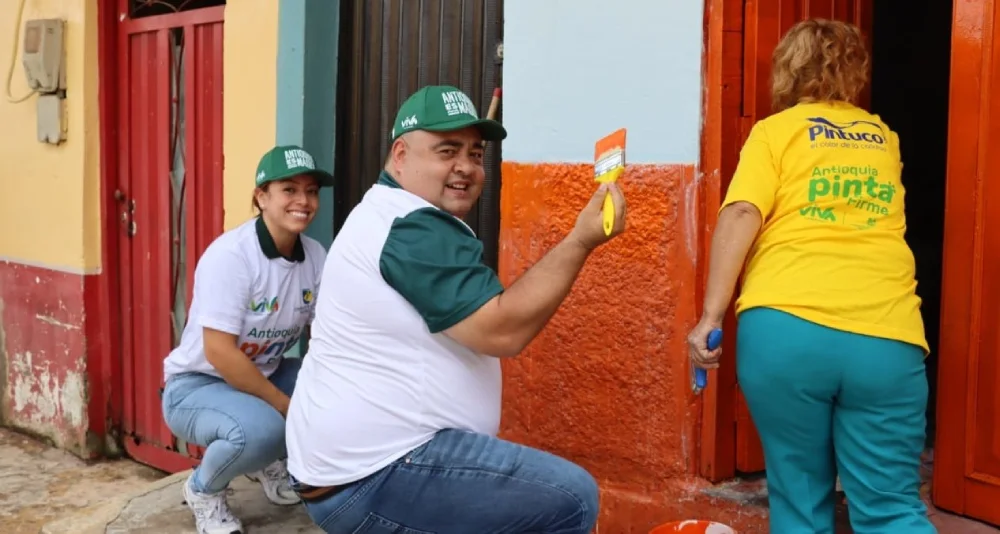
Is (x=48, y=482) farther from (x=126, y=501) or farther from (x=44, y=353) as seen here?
(x=126, y=501)

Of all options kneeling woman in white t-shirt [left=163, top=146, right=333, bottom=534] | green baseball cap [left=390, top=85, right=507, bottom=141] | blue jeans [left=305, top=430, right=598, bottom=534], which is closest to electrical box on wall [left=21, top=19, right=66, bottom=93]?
kneeling woman in white t-shirt [left=163, top=146, right=333, bottom=534]

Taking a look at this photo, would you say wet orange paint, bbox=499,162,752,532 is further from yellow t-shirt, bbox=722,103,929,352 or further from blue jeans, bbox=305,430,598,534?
blue jeans, bbox=305,430,598,534

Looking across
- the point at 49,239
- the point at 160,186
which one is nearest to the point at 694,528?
the point at 160,186

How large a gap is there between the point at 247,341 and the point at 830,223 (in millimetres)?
2104

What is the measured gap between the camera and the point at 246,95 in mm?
5047

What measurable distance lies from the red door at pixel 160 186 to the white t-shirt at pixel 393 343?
3.02 m

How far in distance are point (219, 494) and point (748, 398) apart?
1.95 meters

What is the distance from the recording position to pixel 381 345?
2.44m

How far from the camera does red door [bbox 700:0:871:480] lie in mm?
3229

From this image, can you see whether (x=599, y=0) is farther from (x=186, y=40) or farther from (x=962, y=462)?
(x=186, y=40)

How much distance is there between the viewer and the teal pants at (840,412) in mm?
2588

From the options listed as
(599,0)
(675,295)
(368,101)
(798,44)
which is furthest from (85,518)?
(798,44)

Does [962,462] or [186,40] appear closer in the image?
[962,462]

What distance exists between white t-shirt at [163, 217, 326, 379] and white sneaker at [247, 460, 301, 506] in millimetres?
383
